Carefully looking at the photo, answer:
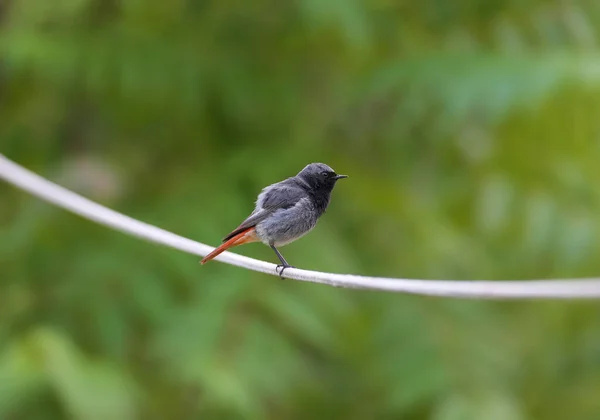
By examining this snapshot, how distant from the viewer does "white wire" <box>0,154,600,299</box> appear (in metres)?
0.89

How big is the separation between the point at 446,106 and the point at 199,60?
1.10 metres

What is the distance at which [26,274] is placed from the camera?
3361 mm

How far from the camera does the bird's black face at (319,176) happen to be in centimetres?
205

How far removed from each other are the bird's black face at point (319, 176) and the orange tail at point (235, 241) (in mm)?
196

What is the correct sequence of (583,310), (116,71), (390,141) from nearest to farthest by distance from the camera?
(116,71) < (390,141) < (583,310)

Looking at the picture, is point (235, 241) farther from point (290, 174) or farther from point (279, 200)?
point (290, 174)

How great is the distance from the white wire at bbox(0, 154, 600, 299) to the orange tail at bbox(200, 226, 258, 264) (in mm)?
21

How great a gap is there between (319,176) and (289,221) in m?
0.14

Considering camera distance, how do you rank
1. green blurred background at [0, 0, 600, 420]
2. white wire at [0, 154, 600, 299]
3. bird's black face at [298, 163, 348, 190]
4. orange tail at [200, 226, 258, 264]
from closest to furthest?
white wire at [0, 154, 600, 299], orange tail at [200, 226, 258, 264], bird's black face at [298, 163, 348, 190], green blurred background at [0, 0, 600, 420]

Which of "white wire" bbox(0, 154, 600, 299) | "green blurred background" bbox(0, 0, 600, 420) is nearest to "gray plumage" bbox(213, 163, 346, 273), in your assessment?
"white wire" bbox(0, 154, 600, 299)

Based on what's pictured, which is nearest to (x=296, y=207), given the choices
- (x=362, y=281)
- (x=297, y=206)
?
(x=297, y=206)

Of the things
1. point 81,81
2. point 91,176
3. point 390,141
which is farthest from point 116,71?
point 390,141

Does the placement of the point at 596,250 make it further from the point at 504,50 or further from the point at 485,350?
the point at 504,50

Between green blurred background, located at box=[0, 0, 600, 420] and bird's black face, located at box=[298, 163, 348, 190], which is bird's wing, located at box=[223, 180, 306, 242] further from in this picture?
green blurred background, located at box=[0, 0, 600, 420]
